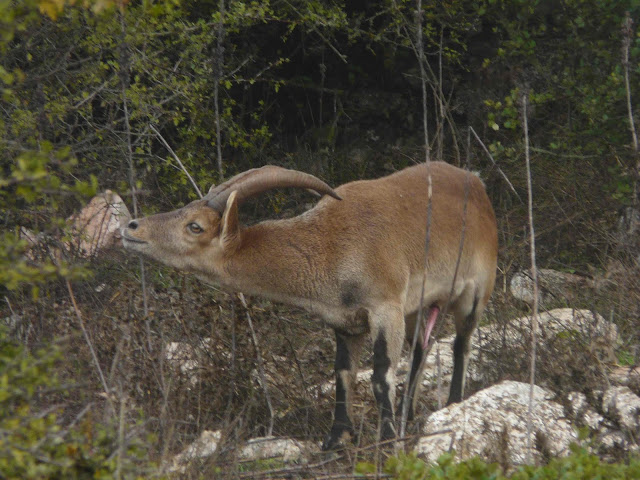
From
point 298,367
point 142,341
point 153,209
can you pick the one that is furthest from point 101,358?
point 153,209

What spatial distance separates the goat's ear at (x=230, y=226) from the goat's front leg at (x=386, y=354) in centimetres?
106

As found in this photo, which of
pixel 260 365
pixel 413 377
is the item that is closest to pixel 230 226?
pixel 260 365

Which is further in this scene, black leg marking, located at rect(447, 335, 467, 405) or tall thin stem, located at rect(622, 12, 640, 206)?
black leg marking, located at rect(447, 335, 467, 405)

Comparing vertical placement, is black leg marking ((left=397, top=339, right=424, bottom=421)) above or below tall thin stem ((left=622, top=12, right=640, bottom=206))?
below

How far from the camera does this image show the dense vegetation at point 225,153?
466cm

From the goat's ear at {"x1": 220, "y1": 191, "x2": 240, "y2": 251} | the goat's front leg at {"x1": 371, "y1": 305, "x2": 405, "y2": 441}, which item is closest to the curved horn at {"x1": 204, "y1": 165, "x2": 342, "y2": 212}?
the goat's ear at {"x1": 220, "y1": 191, "x2": 240, "y2": 251}

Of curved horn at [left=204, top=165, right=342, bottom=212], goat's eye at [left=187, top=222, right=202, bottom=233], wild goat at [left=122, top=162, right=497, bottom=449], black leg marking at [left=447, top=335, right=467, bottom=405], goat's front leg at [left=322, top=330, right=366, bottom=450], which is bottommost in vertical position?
black leg marking at [left=447, top=335, right=467, bottom=405]

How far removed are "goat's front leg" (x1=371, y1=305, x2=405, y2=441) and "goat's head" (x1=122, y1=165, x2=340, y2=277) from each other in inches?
35.5

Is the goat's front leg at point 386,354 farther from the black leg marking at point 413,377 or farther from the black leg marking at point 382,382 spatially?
the black leg marking at point 413,377

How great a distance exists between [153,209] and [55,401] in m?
3.19

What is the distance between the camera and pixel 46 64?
8352 mm

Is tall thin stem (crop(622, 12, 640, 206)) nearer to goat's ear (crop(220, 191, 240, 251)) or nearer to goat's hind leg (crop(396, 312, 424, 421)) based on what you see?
goat's hind leg (crop(396, 312, 424, 421))

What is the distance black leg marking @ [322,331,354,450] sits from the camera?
7.04 meters

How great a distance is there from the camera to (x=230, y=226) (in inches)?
278
